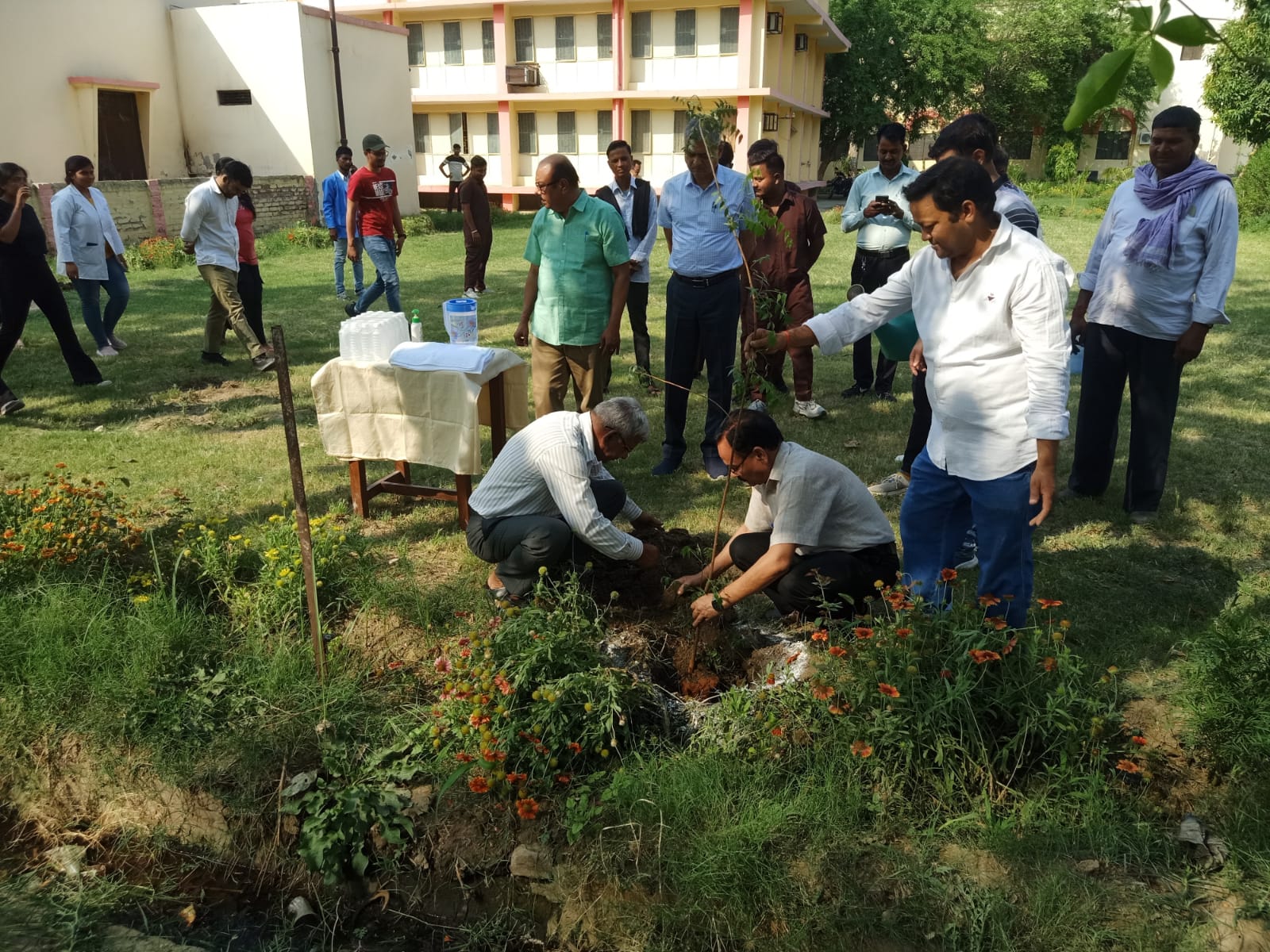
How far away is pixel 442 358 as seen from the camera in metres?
4.84

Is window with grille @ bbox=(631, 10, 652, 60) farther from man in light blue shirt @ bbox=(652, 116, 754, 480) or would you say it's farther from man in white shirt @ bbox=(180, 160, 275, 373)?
man in light blue shirt @ bbox=(652, 116, 754, 480)

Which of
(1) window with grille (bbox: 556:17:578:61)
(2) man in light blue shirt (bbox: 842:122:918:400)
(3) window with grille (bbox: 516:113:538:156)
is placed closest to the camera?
(2) man in light blue shirt (bbox: 842:122:918:400)

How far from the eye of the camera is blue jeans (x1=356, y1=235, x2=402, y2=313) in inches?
379

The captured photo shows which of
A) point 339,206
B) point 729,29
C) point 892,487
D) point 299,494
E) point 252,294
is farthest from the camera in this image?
point 729,29

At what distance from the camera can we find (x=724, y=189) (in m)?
5.64

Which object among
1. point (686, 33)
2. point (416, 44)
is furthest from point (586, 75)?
point (416, 44)

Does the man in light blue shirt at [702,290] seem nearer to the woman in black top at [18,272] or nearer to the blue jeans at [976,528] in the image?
the blue jeans at [976,528]

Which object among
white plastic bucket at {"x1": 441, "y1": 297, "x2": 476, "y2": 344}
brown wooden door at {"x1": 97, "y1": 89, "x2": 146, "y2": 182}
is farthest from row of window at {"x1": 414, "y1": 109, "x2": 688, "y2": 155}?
white plastic bucket at {"x1": 441, "y1": 297, "x2": 476, "y2": 344}

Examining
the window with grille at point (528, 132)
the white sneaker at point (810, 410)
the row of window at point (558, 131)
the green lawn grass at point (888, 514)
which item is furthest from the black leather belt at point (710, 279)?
the window with grille at point (528, 132)

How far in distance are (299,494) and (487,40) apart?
92.7 feet

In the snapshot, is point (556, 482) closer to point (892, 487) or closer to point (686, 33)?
point (892, 487)

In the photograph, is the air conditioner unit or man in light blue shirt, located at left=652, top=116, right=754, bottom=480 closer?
man in light blue shirt, located at left=652, top=116, right=754, bottom=480

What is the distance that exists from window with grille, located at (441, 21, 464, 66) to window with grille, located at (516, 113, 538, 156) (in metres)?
2.58

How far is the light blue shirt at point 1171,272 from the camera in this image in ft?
14.9
